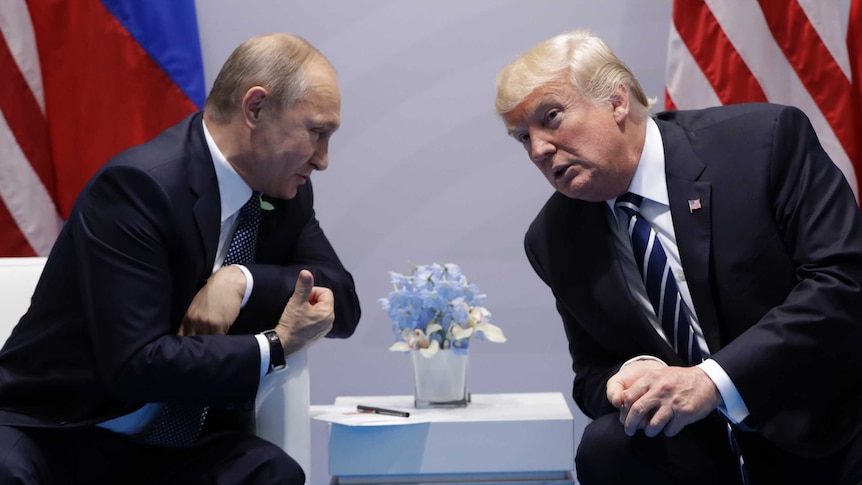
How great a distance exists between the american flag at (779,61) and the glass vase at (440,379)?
1.32 meters

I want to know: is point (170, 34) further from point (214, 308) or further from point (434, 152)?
point (214, 308)

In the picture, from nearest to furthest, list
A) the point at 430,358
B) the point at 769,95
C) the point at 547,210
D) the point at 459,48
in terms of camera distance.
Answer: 1. the point at 547,210
2. the point at 430,358
3. the point at 769,95
4. the point at 459,48

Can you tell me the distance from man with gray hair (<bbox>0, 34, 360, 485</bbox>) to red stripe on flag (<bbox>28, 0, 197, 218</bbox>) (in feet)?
4.27

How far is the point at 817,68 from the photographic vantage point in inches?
143

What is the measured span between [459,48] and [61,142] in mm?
1485

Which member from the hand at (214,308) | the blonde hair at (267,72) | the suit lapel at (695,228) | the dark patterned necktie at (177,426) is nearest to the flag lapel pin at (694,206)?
the suit lapel at (695,228)

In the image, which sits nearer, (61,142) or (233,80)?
(233,80)

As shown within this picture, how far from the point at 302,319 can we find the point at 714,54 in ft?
6.37

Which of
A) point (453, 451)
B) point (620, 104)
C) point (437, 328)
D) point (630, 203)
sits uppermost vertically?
point (620, 104)


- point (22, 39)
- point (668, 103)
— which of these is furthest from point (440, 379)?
point (22, 39)

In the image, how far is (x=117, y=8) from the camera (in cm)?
385

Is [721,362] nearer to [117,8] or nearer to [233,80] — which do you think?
[233,80]

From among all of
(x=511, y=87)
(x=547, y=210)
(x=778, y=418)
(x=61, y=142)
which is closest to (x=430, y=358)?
(x=547, y=210)

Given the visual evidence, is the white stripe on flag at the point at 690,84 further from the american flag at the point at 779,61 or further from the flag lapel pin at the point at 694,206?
the flag lapel pin at the point at 694,206
